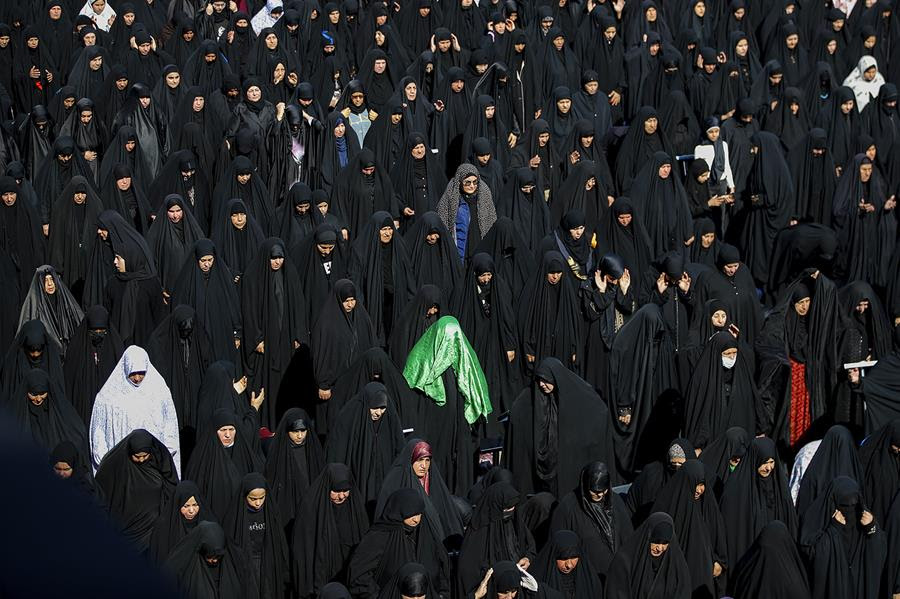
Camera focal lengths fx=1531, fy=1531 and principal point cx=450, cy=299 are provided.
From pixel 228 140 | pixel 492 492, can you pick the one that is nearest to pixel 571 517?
pixel 492 492

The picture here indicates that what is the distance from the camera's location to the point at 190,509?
6.36 metres

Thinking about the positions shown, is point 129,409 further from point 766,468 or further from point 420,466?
point 766,468

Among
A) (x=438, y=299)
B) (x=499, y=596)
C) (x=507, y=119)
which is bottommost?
(x=499, y=596)

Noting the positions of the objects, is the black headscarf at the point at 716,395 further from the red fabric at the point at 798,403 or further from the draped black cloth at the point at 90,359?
the draped black cloth at the point at 90,359

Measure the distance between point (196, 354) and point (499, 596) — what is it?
3.22 meters

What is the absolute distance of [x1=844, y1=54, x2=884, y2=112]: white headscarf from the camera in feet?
43.5

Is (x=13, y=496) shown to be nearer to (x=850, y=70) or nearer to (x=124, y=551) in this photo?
(x=124, y=551)

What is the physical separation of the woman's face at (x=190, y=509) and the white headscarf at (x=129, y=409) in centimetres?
111

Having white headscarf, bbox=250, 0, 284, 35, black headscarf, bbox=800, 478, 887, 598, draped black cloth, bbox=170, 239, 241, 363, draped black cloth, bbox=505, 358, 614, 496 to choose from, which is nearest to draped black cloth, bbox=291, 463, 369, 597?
draped black cloth, bbox=505, 358, 614, 496

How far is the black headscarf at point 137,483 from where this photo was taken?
673 centimetres

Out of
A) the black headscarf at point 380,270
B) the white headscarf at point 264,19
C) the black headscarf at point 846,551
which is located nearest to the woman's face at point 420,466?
the black headscarf at point 846,551

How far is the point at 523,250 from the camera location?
955 cm

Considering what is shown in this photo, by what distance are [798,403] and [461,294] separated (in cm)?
202

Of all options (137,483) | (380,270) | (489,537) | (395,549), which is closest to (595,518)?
(489,537)
